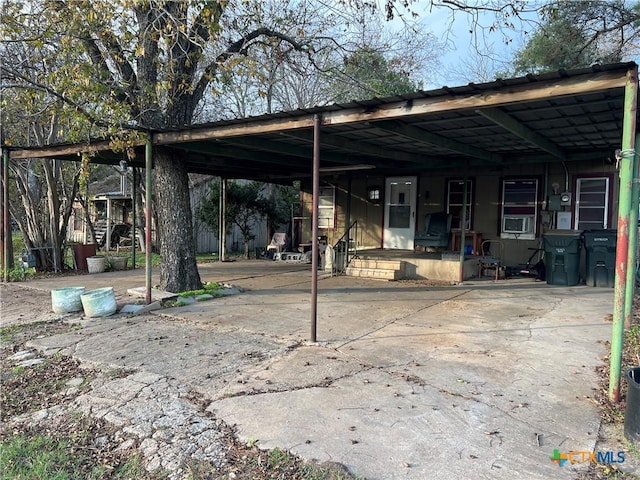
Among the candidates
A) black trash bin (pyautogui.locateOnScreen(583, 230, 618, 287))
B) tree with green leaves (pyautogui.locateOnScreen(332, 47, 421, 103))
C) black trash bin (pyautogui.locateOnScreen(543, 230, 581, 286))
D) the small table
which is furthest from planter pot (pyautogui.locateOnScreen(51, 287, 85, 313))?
black trash bin (pyautogui.locateOnScreen(583, 230, 618, 287))

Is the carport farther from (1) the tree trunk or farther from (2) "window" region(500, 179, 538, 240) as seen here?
(2) "window" region(500, 179, 538, 240)

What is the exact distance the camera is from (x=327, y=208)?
41.3ft

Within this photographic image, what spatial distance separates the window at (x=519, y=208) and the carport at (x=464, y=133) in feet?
4.22

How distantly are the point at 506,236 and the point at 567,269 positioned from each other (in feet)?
5.52

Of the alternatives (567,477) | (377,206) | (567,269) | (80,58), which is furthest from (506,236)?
(80,58)

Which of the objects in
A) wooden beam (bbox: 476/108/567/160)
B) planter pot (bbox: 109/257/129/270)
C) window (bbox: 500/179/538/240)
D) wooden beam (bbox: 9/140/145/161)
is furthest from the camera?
planter pot (bbox: 109/257/129/270)

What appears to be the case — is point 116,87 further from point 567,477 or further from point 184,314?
point 567,477

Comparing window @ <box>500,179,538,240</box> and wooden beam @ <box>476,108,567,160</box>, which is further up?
wooden beam @ <box>476,108,567,160</box>

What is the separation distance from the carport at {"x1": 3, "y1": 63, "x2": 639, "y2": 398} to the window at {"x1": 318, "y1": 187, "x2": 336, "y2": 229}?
2.38 m

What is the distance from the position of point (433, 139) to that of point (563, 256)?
12.9 ft

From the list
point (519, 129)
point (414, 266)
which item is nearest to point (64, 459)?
point (519, 129)

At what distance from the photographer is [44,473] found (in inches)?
95.8

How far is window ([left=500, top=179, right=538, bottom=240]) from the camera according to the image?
9440mm

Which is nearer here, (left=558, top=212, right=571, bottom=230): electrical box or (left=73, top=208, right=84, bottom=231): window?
(left=558, top=212, right=571, bottom=230): electrical box
